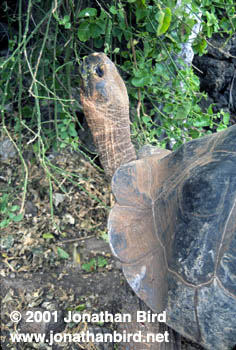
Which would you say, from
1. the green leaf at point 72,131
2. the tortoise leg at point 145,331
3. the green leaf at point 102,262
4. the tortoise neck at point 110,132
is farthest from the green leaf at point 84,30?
the green leaf at point 102,262

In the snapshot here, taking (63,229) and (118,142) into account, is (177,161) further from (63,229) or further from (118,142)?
(63,229)

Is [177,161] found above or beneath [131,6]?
beneath

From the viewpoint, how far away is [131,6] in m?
2.05

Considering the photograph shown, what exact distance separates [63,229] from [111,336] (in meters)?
0.87

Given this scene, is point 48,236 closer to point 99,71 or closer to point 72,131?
point 72,131

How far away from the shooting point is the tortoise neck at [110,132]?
186 cm

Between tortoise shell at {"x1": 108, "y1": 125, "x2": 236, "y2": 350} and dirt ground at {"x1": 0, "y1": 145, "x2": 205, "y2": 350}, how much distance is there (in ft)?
0.93

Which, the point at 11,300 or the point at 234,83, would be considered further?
the point at 234,83

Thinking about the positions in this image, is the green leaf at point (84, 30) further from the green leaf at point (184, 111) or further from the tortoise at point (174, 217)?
the green leaf at point (184, 111)

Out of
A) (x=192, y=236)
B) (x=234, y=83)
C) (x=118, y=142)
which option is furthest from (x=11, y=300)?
(x=234, y=83)

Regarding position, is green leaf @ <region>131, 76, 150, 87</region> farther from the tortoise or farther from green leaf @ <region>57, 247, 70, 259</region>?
green leaf @ <region>57, 247, 70, 259</region>

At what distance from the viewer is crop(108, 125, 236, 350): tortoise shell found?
4.78ft

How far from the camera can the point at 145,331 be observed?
70.8 inches

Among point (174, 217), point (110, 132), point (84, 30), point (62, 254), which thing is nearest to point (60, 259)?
point (62, 254)
